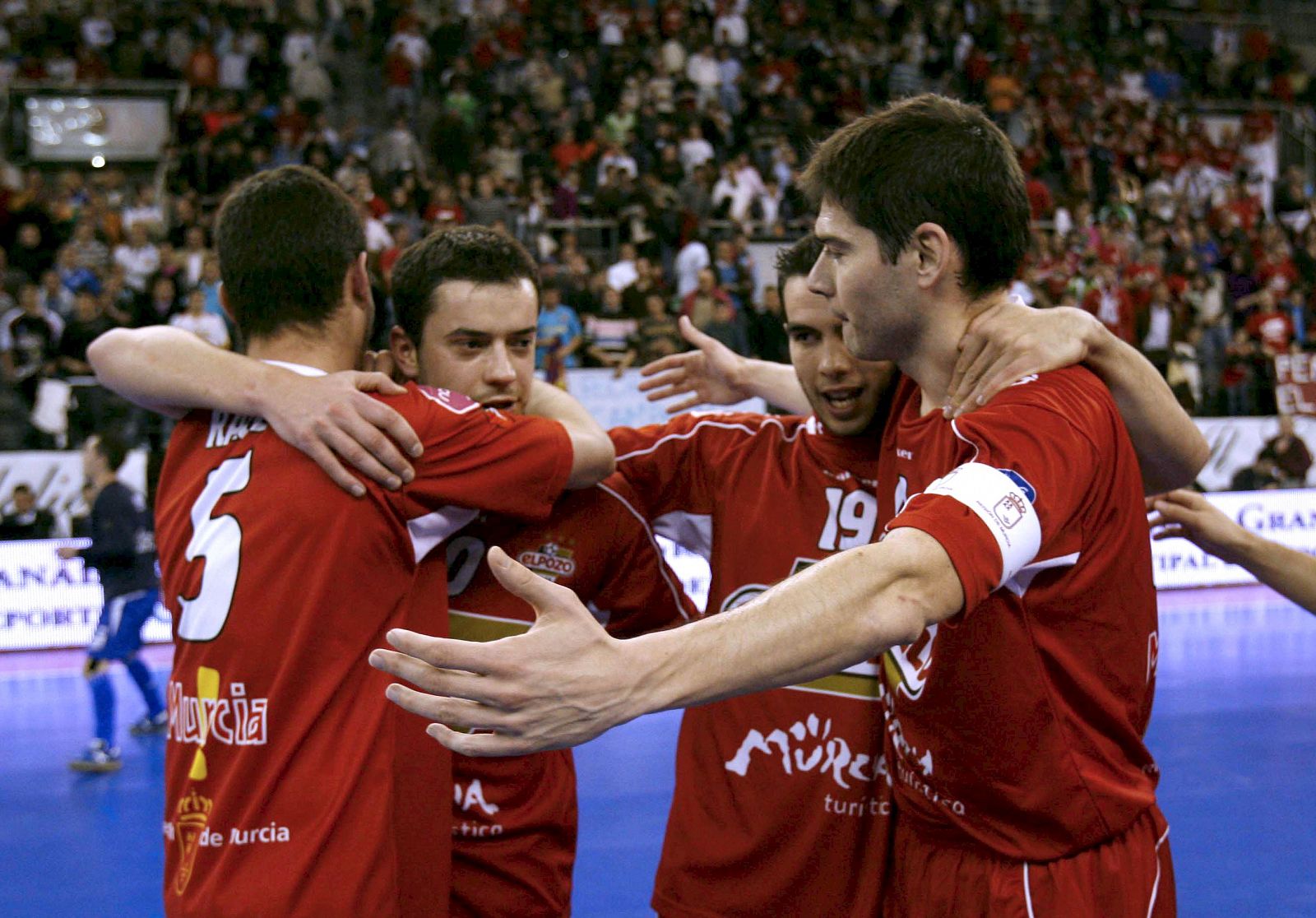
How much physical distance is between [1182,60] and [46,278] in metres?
19.3

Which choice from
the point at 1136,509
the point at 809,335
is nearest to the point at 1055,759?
the point at 1136,509

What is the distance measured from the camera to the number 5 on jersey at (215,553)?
2.14 meters

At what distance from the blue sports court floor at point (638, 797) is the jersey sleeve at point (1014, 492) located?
3.27 metres

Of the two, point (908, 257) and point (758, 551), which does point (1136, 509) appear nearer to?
point (908, 257)

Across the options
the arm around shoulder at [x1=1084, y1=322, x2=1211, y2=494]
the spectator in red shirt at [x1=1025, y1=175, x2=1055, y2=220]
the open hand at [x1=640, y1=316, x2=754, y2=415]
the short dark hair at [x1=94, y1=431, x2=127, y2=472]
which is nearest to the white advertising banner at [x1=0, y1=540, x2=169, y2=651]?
the short dark hair at [x1=94, y1=431, x2=127, y2=472]

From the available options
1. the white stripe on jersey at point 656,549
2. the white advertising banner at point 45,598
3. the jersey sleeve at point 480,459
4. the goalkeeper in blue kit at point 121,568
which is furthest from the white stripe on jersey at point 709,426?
the white advertising banner at point 45,598

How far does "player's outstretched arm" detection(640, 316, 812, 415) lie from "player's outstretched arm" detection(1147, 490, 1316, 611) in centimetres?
88

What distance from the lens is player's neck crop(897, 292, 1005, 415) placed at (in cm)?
205

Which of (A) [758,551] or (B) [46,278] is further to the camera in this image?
(B) [46,278]

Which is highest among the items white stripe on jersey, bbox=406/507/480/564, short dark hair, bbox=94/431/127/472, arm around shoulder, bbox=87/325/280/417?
arm around shoulder, bbox=87/325/280/417

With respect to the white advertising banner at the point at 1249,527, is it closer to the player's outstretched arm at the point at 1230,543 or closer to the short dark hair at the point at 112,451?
the short dark hair at the point at 112,451

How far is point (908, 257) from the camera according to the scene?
1980mm

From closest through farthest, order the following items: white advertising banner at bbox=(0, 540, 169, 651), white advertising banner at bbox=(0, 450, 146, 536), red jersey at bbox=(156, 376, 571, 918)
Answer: red jersey at bbox=(156, 376, 571, 918), white advertising banner at bbox=(0, 540, 169, 651), white advertising banner at bbox=(0, 450, 146, 536)

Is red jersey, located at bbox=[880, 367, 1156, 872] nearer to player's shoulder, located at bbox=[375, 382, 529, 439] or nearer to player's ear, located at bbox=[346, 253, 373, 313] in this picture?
player's shoulder, located at bbox=[375, 382, 529, 439]
